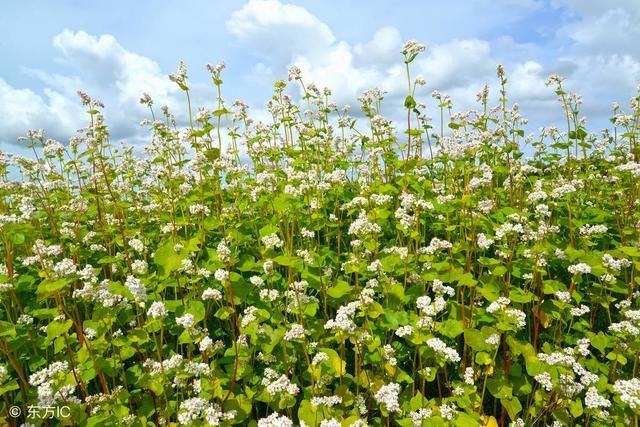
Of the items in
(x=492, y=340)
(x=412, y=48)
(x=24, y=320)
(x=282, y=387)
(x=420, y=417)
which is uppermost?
(x=412, y=48)

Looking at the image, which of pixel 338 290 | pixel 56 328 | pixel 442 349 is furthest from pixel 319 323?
pixel 56 328

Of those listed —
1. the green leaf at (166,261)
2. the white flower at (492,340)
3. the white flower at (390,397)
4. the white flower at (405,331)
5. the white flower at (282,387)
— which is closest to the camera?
the white flower at (390,397)

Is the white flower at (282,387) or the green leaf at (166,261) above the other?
the green leaf at (166,261)

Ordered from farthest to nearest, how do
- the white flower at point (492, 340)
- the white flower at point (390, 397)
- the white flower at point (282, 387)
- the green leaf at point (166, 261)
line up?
the green leaf at point (166, 261) < the white flower at point (492, 340) < the white flower at point (282, 387) < the white flower at point (390, 397)

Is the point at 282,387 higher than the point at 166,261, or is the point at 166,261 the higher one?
the point at 166,261

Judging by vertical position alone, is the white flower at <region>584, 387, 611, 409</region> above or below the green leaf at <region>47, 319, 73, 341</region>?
below

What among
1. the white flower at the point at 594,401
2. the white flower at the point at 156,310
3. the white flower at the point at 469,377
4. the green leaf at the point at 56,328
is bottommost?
the white flower at the point at 594,401

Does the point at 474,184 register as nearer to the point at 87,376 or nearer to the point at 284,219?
the point at 284,219

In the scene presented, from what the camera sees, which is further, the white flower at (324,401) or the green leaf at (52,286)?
the green leaf at (52,286)

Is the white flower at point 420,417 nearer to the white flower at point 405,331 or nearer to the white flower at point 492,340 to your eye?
the white flower at point 405,331

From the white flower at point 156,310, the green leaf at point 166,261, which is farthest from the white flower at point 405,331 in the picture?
the green leaf at point 166,261

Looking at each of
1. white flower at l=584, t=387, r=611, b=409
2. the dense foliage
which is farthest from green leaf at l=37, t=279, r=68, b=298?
white flower at l=584, t=387, r=611, b=409

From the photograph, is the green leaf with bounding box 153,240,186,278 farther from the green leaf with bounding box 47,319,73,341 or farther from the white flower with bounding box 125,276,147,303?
the green leaf with bounding box 47,319,73,341

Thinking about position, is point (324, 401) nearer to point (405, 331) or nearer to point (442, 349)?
point (405, 331)
